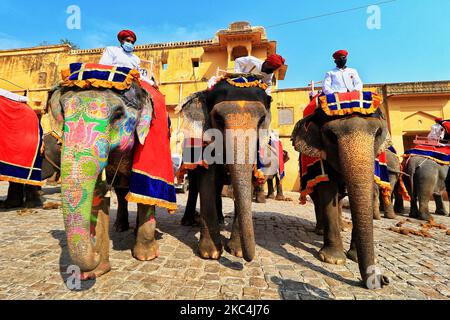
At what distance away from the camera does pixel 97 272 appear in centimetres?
285


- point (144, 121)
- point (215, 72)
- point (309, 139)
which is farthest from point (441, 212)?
point (215, 72)

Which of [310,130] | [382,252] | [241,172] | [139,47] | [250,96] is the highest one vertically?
[139,47]

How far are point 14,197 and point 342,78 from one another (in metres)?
9.39

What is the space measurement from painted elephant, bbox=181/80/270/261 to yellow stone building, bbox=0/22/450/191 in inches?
506

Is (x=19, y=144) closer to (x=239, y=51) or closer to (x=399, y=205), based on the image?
(x=399, y=205)

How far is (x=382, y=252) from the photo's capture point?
161 inches

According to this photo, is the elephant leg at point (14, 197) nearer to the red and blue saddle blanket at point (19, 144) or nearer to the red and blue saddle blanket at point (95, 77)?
the red and blue saddle blanket at point (19, 144)

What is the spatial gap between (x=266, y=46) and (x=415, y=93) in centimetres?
1297

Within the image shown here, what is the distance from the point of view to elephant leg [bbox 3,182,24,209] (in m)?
7.28

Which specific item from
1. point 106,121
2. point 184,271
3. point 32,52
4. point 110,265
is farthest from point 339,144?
point 32,52

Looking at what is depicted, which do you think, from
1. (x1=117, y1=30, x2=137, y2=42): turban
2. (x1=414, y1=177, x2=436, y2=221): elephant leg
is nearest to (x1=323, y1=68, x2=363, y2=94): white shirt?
(x1=117, y1=30, x2=137, y2=42): turban

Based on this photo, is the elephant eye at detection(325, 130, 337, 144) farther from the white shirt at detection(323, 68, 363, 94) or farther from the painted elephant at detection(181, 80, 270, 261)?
the white shirt at detection(323, 68, 363, 94)

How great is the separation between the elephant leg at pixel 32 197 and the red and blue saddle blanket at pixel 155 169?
618cm
